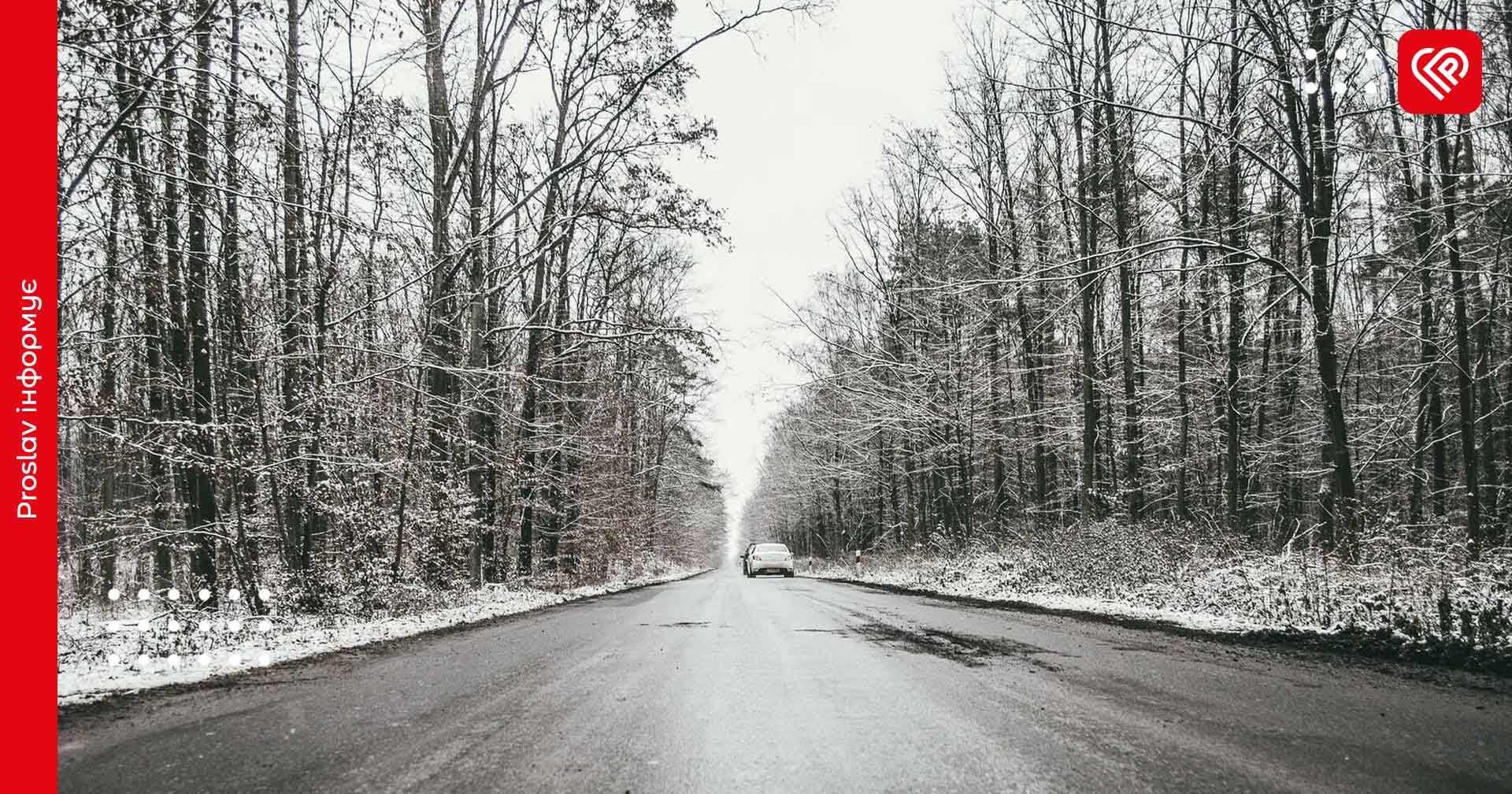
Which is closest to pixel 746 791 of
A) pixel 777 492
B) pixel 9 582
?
pixel 9 582

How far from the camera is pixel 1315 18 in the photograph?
9586mm

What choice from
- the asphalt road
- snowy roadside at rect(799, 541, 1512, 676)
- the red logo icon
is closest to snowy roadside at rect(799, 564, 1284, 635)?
snowy roadside at rect(799, 541, 1512, 676)

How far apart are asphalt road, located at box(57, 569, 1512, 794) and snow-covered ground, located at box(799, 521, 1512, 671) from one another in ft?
3.67

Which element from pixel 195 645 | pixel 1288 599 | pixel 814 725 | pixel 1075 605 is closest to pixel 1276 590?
pixel 1288 599

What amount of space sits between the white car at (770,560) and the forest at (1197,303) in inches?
162

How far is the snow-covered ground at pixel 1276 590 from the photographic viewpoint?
5812 mm

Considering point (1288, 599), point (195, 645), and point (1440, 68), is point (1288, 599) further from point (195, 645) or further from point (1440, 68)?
point (195, 645)

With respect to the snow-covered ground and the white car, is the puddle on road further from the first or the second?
the white car

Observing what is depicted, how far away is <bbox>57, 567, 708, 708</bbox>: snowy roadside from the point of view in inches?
210

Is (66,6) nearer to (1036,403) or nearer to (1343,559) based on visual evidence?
(1343,559)

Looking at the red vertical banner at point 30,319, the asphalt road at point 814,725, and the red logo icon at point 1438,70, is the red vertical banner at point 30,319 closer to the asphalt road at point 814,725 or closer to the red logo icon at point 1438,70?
the asphalt road at point 814,725

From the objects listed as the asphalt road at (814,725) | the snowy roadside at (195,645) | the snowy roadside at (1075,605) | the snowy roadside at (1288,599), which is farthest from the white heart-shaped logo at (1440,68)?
the snowy roadside at (195,645)

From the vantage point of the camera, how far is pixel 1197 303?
1561cm

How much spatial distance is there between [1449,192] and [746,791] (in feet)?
59.6
